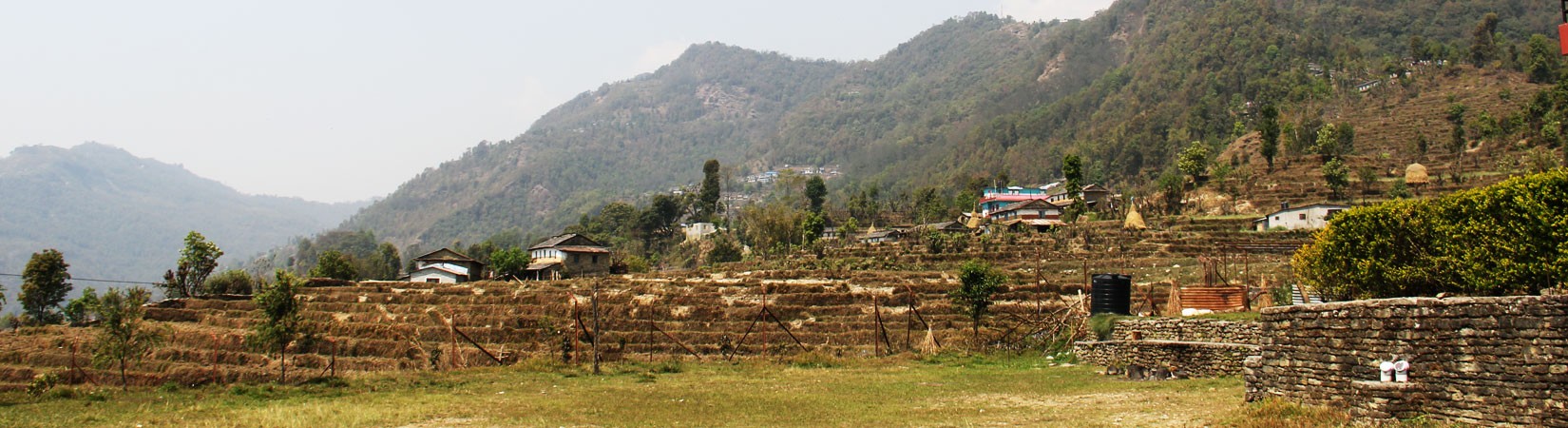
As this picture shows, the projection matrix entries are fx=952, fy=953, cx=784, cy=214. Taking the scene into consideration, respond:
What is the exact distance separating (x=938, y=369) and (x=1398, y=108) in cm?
8924

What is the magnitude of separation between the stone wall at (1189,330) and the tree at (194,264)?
159ft

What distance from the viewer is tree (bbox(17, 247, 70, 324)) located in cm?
5094

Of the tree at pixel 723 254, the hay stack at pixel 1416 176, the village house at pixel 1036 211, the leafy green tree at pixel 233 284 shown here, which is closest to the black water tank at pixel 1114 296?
the hay stack at pixel 1416 176

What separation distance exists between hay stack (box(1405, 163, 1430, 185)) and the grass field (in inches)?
2099

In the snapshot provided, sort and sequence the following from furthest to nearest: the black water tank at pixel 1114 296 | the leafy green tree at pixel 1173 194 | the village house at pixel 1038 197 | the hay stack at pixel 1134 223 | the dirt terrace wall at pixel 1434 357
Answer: the village house at pixel 1038 197
the leafy green tree at pixel 1173 194
the hay stack at pixel 1134 223
the black water tank at pixel 1114 296
the dirt terrace wall at pixel 1434 357

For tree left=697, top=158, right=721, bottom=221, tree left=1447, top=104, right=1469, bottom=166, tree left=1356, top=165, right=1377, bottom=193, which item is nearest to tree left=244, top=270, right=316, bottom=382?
tree left=1356, top=165, right=1377, bottom=193

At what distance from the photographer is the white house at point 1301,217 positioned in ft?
179

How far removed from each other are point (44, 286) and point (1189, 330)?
58.1 metres

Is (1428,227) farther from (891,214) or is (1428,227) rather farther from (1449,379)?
(891,214)

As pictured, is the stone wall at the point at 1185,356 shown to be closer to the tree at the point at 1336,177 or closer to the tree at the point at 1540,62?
the tree at the point at 1336,177

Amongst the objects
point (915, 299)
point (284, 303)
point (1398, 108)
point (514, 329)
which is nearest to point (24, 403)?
point (284, 303)

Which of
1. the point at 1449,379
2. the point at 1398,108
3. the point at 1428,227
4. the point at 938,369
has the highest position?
the point at 1398,108

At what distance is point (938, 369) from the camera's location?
2153 cm

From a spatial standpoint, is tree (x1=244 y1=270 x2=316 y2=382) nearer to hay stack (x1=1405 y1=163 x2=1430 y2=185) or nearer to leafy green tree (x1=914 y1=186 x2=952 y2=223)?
hay stack (x1=1405 y1=163 x2=1430 y2=185)
